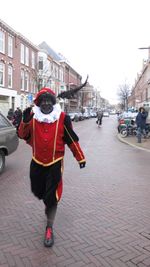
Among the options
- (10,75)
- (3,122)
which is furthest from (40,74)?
(3,122)

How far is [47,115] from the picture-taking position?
12.2ft

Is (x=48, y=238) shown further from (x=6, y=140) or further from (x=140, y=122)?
(x=140, y=122)

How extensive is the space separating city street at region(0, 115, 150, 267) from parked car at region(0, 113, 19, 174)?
0.55 m

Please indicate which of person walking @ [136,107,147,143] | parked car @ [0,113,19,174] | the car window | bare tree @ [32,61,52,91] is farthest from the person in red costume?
bare tree @ [32,61,52,91]

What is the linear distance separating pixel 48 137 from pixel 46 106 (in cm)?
38

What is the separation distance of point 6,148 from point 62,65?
5958 cm

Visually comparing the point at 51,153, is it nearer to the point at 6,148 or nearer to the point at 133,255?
the point at 133,255

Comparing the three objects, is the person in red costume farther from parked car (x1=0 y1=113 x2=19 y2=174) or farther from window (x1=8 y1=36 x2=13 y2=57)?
window (x1=8 y1=36 x2=13 y2=57)

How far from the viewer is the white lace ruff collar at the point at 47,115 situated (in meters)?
3.69

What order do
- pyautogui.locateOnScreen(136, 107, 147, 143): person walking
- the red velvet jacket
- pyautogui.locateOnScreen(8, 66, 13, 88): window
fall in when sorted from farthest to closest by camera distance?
pyautogui.locateOnScreen(8, 66, 13, 88): window → pyautogui.locateOnScreen(136, 107, 147, 143): person walking → the red velvet jacket

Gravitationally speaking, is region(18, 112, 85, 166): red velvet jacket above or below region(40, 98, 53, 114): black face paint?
below

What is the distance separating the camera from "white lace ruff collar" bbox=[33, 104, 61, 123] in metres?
3.69

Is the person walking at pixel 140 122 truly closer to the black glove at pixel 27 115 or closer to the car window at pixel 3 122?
the car window at pixel 3 122

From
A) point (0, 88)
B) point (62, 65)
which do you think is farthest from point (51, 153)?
point (62, 65)
